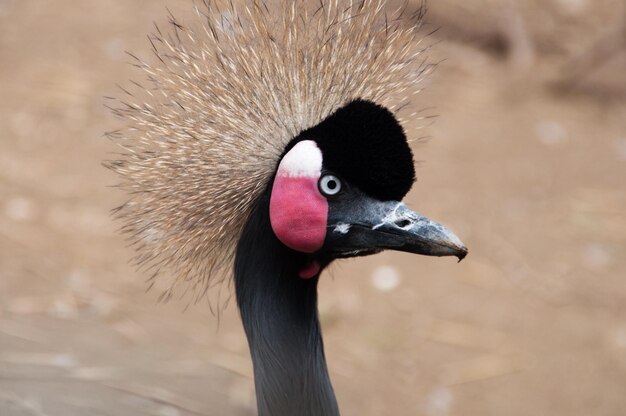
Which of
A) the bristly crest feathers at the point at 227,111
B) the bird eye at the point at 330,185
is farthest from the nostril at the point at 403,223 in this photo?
the bristly crest feathers at the point at 227,111

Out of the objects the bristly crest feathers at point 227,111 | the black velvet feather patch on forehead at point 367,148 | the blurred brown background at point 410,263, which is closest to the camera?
the black velvet feather patch on forehead at point 367,148

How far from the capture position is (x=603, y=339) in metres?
3.00

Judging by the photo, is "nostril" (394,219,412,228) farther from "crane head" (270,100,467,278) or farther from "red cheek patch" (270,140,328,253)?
"red cheek patch" (270,140,328,253)

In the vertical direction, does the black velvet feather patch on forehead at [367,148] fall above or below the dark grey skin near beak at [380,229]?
above

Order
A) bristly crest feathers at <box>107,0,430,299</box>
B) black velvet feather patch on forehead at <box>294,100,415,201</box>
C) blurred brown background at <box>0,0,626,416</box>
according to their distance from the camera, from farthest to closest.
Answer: blurred brown background at <box>0,0,626,416</box> < bristly crest feathers at <box>107,0,430,299</box> < black velvet feather patch on forehead at <box>294,100,415,201</box>

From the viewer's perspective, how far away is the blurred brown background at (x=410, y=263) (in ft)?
8.71

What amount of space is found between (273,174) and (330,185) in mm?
104

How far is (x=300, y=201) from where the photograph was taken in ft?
4.77

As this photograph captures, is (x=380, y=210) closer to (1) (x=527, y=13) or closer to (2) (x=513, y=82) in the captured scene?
(2) (x=513, y=82)

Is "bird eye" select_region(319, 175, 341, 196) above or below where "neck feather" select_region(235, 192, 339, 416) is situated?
above

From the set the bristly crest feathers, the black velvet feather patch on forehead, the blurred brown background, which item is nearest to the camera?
the black velvet feather patch on forehead

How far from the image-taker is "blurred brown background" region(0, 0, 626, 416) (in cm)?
266

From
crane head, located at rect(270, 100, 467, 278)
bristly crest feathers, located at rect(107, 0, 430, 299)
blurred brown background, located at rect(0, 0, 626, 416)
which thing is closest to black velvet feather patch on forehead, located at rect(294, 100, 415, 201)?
crane head, located at rect(270, 100, 467, 278)

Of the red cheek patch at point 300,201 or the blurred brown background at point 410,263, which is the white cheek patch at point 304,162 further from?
the blurred brown background at point 410,263
